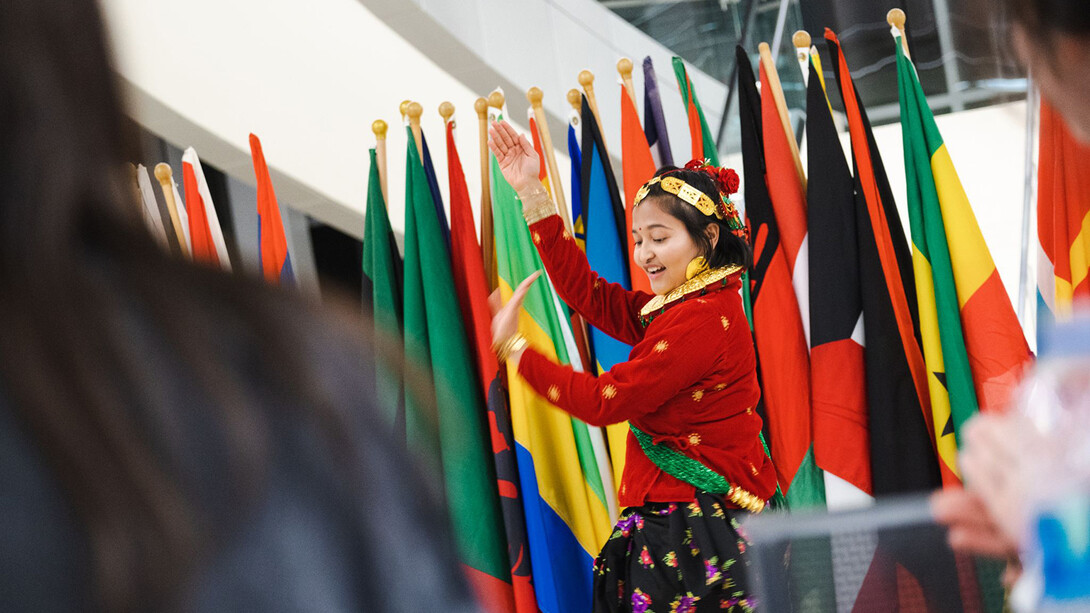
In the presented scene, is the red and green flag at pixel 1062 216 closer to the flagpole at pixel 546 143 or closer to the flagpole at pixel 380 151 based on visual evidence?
the flagpole at pixel 546 143

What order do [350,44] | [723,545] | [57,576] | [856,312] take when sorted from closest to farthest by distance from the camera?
[57,576]
[723,545]
[856,312]
[350,44]

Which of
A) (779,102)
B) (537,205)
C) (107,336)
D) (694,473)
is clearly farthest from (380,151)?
(107,336)

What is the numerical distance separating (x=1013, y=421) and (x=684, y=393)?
5.67 feet

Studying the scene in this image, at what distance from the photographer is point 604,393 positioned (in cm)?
224

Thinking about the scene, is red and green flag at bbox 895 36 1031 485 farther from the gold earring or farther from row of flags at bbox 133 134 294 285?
row of flags at bbox 133 134 294 285

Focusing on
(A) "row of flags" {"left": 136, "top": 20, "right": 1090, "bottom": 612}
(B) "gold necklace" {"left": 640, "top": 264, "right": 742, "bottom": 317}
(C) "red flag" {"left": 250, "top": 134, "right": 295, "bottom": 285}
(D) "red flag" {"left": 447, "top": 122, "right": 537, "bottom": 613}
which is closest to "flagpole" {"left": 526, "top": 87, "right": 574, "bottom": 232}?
(A) "row of flags" {"left": 136, "top": 20, "right": 1090, "bottom": 612}

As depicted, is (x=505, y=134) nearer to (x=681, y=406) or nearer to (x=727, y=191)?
(x=727, y=191)

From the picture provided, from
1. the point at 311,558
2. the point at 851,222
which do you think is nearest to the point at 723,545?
the point at 851,222

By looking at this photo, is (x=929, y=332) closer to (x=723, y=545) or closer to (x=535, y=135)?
(x=723, y=545)

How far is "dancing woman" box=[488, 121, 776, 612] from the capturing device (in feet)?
7.20

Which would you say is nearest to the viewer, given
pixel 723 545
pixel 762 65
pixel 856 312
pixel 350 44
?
pixel 723 545

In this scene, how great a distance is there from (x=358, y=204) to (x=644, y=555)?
3533 mm

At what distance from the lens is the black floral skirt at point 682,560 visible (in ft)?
7.12

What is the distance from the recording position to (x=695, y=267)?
2.43 metres
